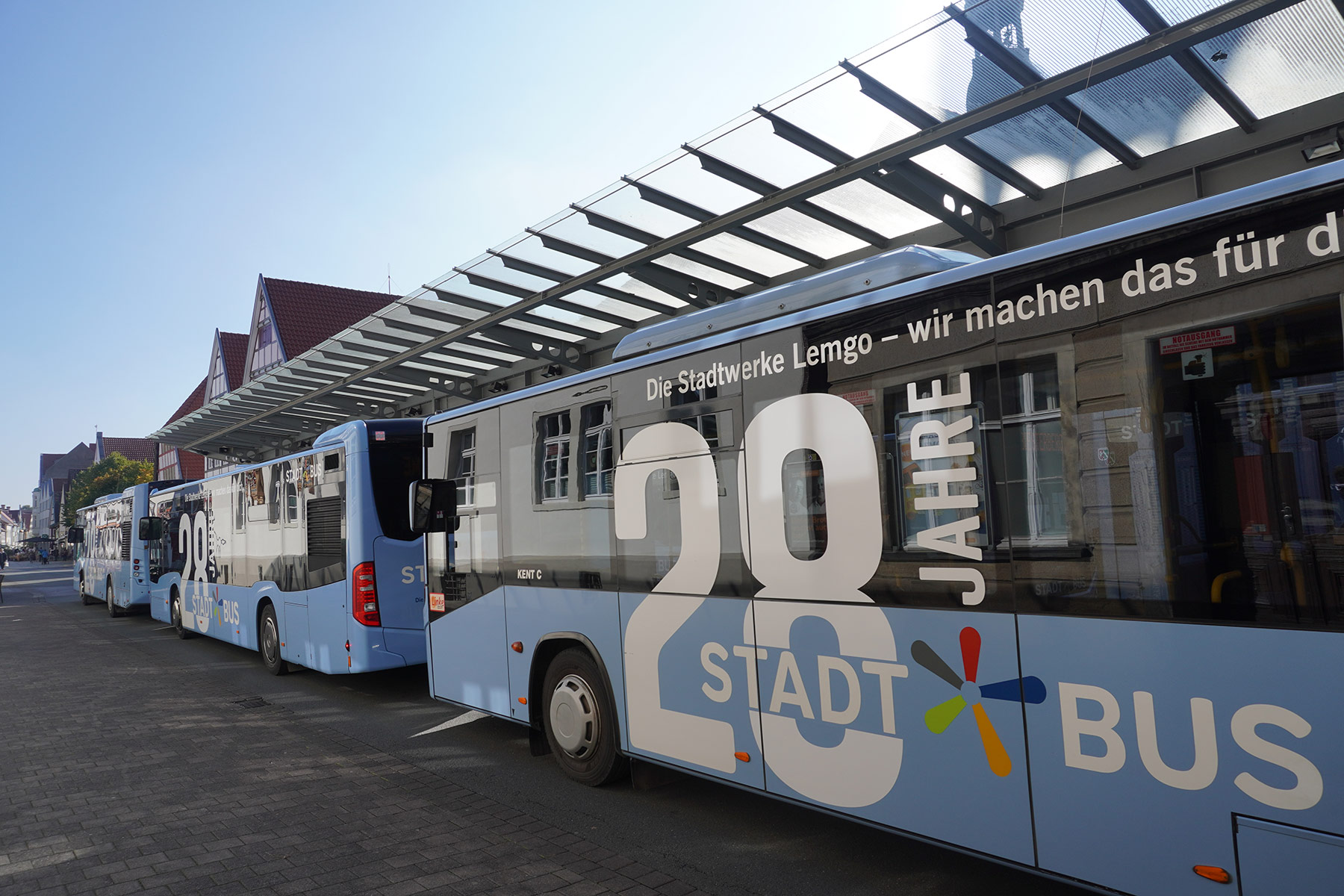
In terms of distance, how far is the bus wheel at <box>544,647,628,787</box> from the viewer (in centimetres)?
588

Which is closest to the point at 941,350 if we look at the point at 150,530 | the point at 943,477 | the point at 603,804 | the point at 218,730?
the point at 943,477

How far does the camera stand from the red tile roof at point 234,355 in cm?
5053

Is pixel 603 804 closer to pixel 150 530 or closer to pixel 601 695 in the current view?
pixel 601 695

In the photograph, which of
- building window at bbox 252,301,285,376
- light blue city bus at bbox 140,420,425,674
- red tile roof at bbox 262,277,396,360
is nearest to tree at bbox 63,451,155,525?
building window at bbox 252,301,285,376

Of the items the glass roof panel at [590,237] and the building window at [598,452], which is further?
the glass roof panel at [590,237]

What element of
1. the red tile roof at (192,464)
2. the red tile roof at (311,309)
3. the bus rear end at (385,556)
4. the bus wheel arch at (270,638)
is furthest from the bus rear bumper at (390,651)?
the red tile roof at (192,464)

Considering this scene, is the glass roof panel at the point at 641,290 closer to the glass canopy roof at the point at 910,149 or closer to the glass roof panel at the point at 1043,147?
the glass canopy roof at the point at 910,149

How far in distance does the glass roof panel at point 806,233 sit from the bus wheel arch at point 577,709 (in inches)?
193

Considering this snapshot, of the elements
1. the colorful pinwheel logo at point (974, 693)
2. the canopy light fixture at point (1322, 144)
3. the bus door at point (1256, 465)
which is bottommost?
the colorful pinwheel logo at point (974, 693)

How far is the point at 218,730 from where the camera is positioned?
842 centimetres

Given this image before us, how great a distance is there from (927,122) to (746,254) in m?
3.21

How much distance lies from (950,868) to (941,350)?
101 inches

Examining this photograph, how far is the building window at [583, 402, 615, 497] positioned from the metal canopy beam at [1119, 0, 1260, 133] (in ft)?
13.5

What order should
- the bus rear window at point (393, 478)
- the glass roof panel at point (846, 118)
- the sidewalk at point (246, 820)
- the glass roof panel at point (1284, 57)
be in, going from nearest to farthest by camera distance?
the sidewalk at point (246, 820) < the glass roof panel at point (1284, 57) < the glass roof panel at point (846, 118) < the bus rear window at point (393, 478)
